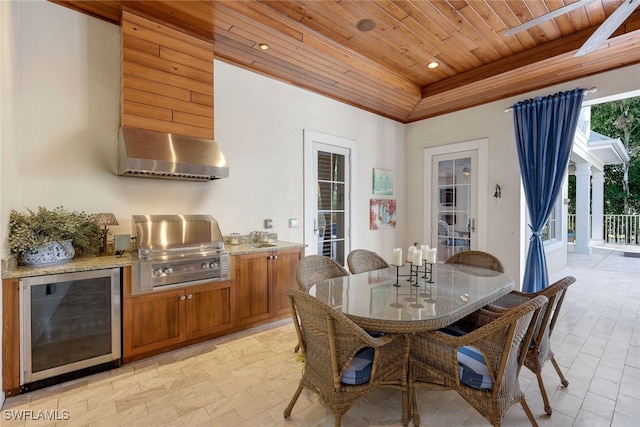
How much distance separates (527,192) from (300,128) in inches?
122

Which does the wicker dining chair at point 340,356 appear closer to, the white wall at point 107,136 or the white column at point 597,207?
the white wall at point 107,136

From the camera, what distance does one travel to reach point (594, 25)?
2938 mm

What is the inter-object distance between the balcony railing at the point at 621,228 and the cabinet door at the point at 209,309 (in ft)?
36.6

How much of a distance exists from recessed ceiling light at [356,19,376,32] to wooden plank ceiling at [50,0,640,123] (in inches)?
1.8

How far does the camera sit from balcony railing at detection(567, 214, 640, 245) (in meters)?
8.96

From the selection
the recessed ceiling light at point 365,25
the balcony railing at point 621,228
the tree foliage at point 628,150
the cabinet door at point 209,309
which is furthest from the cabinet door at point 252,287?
the tree foliage at point 628,150

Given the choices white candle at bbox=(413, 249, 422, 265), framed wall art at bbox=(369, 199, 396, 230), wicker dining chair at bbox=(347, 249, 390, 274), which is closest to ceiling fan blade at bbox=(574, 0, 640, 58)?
white candle at bbox=(413, 249, 422, 265)

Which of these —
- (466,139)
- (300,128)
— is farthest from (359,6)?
(466,139)

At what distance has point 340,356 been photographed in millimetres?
1610

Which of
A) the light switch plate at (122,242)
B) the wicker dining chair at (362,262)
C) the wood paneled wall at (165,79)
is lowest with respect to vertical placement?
the wicker dining chair at (362,262)

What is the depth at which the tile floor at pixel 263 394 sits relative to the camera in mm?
1875

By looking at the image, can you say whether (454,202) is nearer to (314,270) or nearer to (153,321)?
(314,270)

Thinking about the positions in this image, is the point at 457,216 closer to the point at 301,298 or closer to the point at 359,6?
the point at 359,6

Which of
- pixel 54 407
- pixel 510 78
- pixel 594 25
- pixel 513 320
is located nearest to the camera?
pixel 513 320
